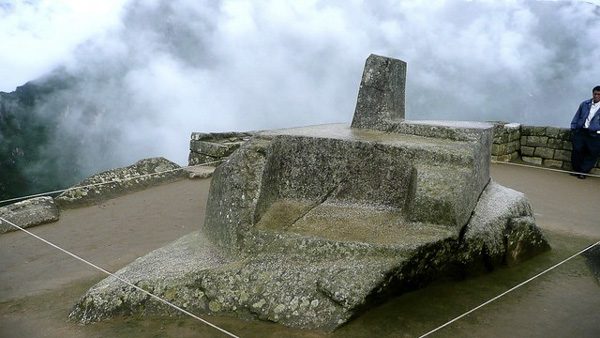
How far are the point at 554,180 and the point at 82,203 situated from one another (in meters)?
6.77

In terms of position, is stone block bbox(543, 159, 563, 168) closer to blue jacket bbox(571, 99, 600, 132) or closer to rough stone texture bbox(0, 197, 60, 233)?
blue jacket bbox(571, 99, 600, 132)

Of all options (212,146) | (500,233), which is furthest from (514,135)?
(500,233)

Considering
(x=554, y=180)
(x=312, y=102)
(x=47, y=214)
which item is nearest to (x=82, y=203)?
(x=47, y=214)

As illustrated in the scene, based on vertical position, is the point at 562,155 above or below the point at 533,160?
above

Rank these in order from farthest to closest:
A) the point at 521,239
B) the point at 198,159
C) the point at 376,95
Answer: the point at 198,159
the point at 376,95
the point at 521,239

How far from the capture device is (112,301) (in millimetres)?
3213

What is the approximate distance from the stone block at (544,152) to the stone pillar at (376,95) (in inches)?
214

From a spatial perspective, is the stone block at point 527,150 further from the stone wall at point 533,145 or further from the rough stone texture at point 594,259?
the rough stone texture at point 594,259

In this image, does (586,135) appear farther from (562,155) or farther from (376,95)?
(376,95)

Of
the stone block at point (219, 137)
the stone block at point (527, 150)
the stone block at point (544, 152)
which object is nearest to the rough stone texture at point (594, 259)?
the stone block at point (544, 152)

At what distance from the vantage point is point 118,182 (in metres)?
6.71

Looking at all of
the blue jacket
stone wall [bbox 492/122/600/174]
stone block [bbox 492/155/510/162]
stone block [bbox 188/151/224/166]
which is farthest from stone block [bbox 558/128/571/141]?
stone block [bbox 188/151/224/166]

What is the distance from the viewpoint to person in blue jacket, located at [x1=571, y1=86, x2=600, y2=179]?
304 inches

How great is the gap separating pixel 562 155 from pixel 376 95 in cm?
566
